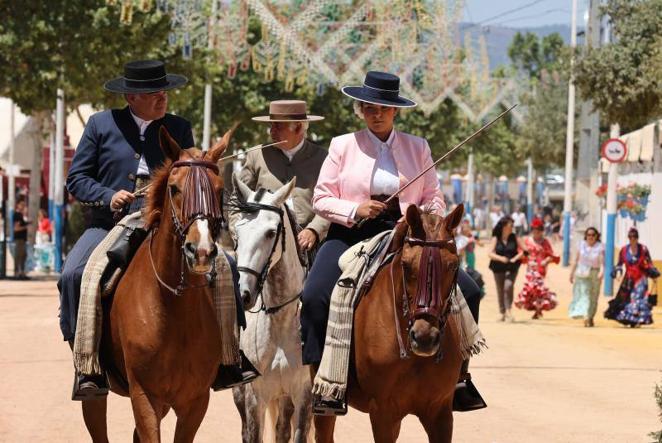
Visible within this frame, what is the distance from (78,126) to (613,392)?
228 ft

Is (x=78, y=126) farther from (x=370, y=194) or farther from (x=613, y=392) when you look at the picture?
(x=370, y=194)

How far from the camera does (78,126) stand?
3310 inches

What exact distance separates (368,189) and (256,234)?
94 cm

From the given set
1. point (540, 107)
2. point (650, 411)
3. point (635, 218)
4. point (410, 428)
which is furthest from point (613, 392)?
point (540, 107)

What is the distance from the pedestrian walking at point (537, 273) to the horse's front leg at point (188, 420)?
19864mm

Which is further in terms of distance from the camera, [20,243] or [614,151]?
[20,243]

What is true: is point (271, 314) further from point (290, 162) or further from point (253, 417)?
point (290, 162)

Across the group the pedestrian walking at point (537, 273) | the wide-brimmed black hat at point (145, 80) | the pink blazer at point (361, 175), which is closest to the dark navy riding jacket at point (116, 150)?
the wide-brimmed black hat at point (145, 80)

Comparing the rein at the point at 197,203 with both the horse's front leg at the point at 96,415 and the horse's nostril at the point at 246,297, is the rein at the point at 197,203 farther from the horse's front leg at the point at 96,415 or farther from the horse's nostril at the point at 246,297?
the horse's front leg at the point at 96,415

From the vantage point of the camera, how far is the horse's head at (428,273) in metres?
8.14

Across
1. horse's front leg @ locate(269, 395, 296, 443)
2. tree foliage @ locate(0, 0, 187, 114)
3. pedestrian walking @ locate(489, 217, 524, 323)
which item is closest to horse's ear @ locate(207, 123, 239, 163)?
horse's front leg @ locate(269, 395, 296, 443)

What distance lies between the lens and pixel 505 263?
28.3m

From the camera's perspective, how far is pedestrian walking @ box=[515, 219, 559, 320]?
94.1 feet

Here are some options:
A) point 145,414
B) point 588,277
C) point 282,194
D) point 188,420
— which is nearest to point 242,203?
point 282,194
